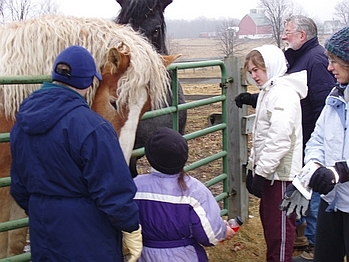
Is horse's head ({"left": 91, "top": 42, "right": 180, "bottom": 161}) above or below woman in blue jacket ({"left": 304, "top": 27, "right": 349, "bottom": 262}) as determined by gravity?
above

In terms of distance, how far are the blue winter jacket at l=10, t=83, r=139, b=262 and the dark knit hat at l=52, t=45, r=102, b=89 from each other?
4cm

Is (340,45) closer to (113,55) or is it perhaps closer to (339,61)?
(339,61)

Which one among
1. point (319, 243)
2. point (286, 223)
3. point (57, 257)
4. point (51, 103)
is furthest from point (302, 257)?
point (51, 103)

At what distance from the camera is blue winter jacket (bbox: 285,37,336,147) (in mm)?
3932

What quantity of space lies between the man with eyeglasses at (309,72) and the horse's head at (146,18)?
4.37 ft

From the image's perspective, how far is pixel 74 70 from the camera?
200 cm

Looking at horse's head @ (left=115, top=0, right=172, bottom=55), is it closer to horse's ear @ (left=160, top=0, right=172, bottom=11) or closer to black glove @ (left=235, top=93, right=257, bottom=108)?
horse's ear @ (left=160, top=0, right=172, bottom=11)

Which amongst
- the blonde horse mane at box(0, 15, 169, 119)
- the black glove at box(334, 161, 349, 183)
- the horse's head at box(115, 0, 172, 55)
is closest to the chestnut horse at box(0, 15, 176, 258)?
the blonde horse mane at box(0, 15, 169, 119)

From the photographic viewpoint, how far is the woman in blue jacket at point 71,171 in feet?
6.31

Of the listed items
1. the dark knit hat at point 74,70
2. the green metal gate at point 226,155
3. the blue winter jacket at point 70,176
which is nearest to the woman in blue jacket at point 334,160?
the blue winter jacket at point 70,176

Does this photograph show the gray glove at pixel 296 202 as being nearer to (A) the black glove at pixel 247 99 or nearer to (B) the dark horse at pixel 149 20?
(A) the black glove at pixel 247 99

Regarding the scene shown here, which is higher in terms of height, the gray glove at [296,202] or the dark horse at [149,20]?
the dark horse at [149,20]

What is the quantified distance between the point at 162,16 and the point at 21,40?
107 inches

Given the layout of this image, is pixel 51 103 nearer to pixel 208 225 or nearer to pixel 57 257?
pixel 57 257
